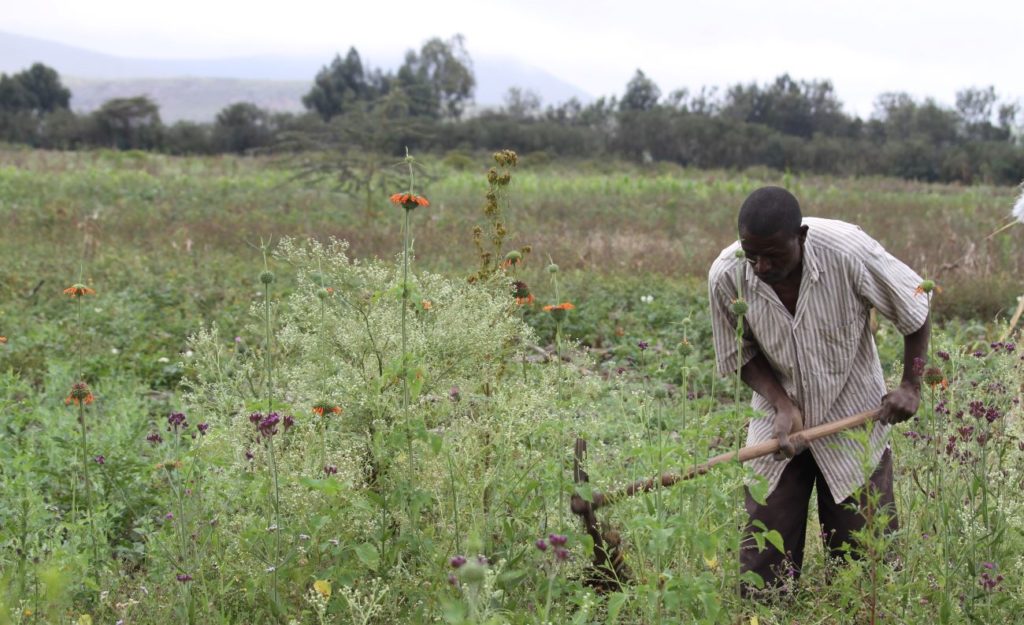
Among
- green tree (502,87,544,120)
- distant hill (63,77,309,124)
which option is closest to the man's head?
green tree (502,87,544,120)

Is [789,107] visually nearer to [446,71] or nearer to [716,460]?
[446,71]

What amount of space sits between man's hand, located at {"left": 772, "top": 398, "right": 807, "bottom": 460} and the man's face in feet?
1.33

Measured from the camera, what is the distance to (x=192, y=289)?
811cm

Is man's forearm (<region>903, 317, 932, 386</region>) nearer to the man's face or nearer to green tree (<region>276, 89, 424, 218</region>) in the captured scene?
the man's face

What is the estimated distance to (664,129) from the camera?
129ft

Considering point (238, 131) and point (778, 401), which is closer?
point (778, 401)

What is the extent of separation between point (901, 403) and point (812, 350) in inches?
13.7

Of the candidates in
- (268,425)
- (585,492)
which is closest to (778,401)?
(585,492)

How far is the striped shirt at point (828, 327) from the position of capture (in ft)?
9.66

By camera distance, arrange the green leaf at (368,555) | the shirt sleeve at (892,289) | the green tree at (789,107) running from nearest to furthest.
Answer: the green leaf at (368,555) < the shirt sleeve at (892,289) < the green tree at (789,107)

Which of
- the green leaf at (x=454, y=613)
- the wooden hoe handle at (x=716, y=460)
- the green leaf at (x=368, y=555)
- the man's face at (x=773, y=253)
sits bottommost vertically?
the green leaf at (x=368, y=555)

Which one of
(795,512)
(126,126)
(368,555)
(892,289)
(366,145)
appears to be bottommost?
(795,512)

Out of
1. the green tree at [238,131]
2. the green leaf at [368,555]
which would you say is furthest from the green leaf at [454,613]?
the green tree at [238,131]

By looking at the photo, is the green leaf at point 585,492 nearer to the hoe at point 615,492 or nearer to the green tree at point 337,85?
A: the hoe at point 615,492
